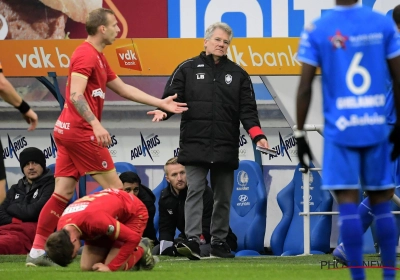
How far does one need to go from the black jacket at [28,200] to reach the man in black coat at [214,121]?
193 cm

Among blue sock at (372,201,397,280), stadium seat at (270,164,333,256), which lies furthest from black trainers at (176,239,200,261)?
blue sock at (372,201,397,280)

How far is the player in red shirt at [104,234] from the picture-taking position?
6613 millimetres

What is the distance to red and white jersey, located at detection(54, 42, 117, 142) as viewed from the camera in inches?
302

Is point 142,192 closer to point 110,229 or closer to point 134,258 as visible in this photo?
point 134,258

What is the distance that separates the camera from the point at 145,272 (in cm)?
691

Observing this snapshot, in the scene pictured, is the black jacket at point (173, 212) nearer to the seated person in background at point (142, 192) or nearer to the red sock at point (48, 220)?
the seated person in background at point (142, 192)

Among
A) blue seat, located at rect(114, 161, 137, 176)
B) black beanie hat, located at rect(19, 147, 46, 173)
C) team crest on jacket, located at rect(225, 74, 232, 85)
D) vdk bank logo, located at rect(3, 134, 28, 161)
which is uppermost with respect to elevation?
team crest on jacket, located at rect(225, 74, 232, 85)

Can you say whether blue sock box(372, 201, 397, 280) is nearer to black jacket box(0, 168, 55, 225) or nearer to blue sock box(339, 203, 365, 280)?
blue sock box(339, 203, 365, 280)

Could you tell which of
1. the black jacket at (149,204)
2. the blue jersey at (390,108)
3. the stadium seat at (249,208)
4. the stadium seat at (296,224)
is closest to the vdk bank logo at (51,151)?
the black jacket at (149,204)

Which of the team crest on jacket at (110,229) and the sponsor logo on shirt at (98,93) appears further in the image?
the sponsor logo on shirt at (98,93)

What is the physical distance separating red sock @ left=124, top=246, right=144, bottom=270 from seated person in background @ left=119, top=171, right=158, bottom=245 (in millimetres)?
2722

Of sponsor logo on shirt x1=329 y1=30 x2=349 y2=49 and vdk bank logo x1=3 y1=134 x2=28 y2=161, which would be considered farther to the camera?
vdk bank logo x1=3 y1=134 x2=28 y2=161

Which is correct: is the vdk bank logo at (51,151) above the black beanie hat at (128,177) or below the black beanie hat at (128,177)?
above

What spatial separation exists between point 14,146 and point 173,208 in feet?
7.50
